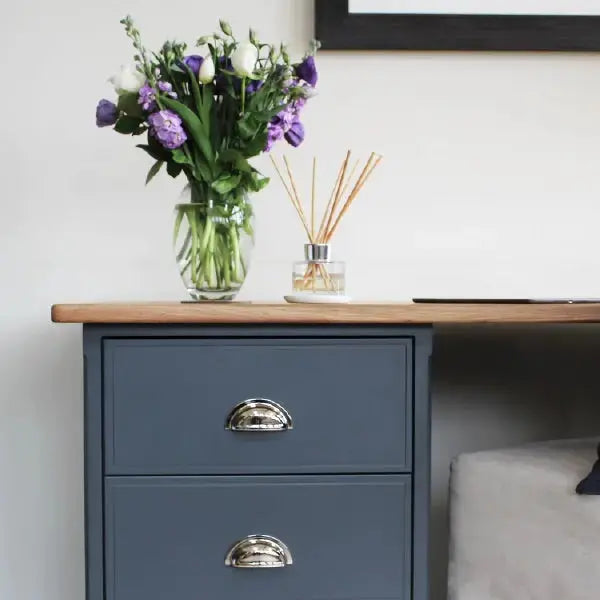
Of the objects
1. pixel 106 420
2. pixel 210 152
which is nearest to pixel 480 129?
pixel 210 152

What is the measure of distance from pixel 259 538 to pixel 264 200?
2.22 feet

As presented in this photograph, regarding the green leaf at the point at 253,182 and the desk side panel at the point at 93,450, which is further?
the green leaf at the point at 253,182

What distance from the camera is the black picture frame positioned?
1.55 metres

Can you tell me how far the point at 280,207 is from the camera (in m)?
1.58

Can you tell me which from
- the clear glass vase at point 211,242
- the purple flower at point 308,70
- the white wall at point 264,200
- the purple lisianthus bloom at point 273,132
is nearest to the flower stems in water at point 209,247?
the clear glass vase at point 211,242

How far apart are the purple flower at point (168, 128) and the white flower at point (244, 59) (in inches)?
4.2

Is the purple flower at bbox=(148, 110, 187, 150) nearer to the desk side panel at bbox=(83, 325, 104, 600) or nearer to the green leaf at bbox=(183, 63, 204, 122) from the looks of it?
the green leaf at bbox=(183, 63, 204, 122)

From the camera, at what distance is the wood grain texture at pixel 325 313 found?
108 centimetres

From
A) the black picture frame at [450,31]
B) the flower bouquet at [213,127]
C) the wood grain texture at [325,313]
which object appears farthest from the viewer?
the black picture frame at [450,31]

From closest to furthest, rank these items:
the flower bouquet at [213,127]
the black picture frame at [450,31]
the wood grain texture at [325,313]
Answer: the wood grain texture at [325,313] → the flower bouquet at [213,127] → the black picture frame at [450,31]

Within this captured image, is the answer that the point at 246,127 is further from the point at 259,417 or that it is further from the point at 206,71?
the point at 259,417

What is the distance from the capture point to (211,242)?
4.01 feet

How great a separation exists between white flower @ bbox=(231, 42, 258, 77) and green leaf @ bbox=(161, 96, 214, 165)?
0.09 metres

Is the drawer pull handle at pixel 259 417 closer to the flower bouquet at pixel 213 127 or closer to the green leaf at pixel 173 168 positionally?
the flower bouquet at pixel 213 127
